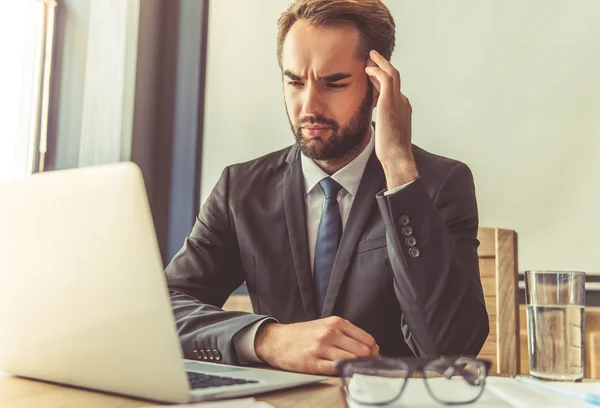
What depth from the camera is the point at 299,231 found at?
1324mm

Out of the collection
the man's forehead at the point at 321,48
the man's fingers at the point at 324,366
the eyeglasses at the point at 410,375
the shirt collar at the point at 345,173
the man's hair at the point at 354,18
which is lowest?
the man's fingers at the point at 324,366

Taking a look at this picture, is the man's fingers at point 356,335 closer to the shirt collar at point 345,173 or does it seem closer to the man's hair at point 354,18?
the shirt collar at point 345,173

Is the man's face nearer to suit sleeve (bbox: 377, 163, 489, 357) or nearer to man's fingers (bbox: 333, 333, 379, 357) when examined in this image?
suit sleeve (bbox: 377, 163, 489, 357)

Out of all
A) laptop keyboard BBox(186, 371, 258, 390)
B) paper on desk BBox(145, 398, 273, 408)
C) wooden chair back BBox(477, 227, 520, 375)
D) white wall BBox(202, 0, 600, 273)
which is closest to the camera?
paper on desk BBox(145, 398, 273, 408)

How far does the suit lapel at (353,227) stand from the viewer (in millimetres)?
1247

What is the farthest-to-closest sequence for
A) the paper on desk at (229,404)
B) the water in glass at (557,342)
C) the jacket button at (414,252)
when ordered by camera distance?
the jacket button at (414,252), the water in glass at (557,342), the paper on desk at (229,404)

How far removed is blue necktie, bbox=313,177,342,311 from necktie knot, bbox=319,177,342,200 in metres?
0.02

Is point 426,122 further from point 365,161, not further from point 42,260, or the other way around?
point 42,260

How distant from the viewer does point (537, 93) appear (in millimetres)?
1964

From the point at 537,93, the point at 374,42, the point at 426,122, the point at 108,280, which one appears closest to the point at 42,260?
the point at 108,280

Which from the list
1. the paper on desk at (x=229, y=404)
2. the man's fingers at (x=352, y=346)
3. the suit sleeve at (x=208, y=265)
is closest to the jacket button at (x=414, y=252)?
the man's fingers at (x=352, y=346)

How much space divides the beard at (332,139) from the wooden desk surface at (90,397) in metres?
0.77

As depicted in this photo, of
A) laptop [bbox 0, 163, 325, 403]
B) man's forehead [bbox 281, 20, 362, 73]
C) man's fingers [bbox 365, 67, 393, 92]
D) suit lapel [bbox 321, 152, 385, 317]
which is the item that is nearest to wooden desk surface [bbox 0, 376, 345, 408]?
laptop [bbox 0, 163, 325, 403]

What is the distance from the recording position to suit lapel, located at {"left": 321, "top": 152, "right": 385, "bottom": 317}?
4.09 ft
